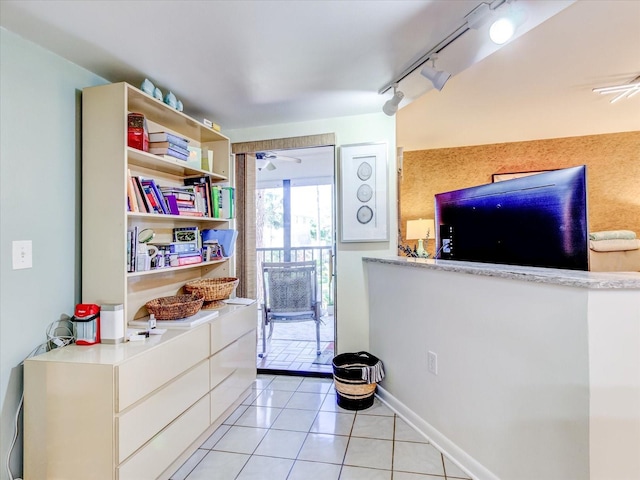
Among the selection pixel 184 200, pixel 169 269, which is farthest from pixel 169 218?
pixel 169 269

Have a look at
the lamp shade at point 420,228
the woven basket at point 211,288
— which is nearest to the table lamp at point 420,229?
the lamp shade at point 420,228

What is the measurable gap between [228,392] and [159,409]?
705 mm

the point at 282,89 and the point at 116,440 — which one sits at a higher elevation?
the point at 282,89

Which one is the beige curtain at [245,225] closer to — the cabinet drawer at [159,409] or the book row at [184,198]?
the book row at [184,198]

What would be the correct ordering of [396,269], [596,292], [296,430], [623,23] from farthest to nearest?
1. [396,269]
2. [296,430]
3. [623,23]
4. [596,292]

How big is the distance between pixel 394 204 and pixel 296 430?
1784 millimetres

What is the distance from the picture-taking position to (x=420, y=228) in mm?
4078

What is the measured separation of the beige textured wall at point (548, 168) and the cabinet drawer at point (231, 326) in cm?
280

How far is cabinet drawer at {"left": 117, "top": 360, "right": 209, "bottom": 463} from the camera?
1357 mm

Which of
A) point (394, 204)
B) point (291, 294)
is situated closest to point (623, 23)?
point (394, 204)

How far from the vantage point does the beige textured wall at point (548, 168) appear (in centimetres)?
398

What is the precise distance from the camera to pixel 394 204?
262 centimetres

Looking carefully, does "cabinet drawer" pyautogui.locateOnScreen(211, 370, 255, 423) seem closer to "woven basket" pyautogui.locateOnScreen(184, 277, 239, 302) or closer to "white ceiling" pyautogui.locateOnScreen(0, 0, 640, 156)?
"woven basket" pyautogui.locateOnScreen(184, 277, 239, 302)

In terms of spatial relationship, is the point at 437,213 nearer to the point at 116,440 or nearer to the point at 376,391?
the point at 376,391
